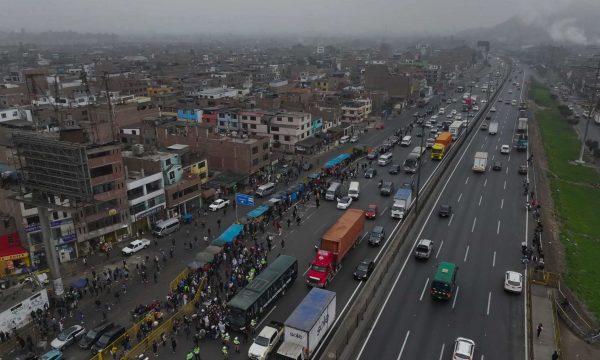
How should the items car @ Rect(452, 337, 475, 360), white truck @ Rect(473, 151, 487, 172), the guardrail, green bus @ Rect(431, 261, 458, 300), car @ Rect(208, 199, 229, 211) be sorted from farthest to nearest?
white truck @ Rect(473, 151, 487, 172)
car @ Rect(208, 199, 229, 211)
green bus @ Rect(431, 261, 458, 300)
the guardrail
car @ Rect(452, 337, 475, 360)

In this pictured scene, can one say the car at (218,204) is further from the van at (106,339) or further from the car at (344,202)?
the van at (106,339)

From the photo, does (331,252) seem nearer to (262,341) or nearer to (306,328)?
(262,341)

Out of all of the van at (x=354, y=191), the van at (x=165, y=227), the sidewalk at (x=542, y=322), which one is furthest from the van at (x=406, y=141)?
the sidewalk at (x=542, y=322)

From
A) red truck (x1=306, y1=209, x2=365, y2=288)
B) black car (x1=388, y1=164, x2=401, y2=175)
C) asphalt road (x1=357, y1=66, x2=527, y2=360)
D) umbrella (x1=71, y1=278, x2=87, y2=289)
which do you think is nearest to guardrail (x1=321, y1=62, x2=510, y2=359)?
asphalt road (x1=357, y1=66, x2=527, y2=360)

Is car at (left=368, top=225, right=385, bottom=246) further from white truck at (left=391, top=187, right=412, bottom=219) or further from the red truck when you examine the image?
white truck at (left=391, top=187, right=412, bottom=219)

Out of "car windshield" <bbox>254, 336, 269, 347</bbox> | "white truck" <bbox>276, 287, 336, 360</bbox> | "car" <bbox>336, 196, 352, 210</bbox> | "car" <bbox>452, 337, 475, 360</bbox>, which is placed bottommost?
"car" <bbox>336, 196, 352, 210</bbox>

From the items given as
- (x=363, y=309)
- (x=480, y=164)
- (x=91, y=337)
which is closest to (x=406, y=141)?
(x=480, y=164)
